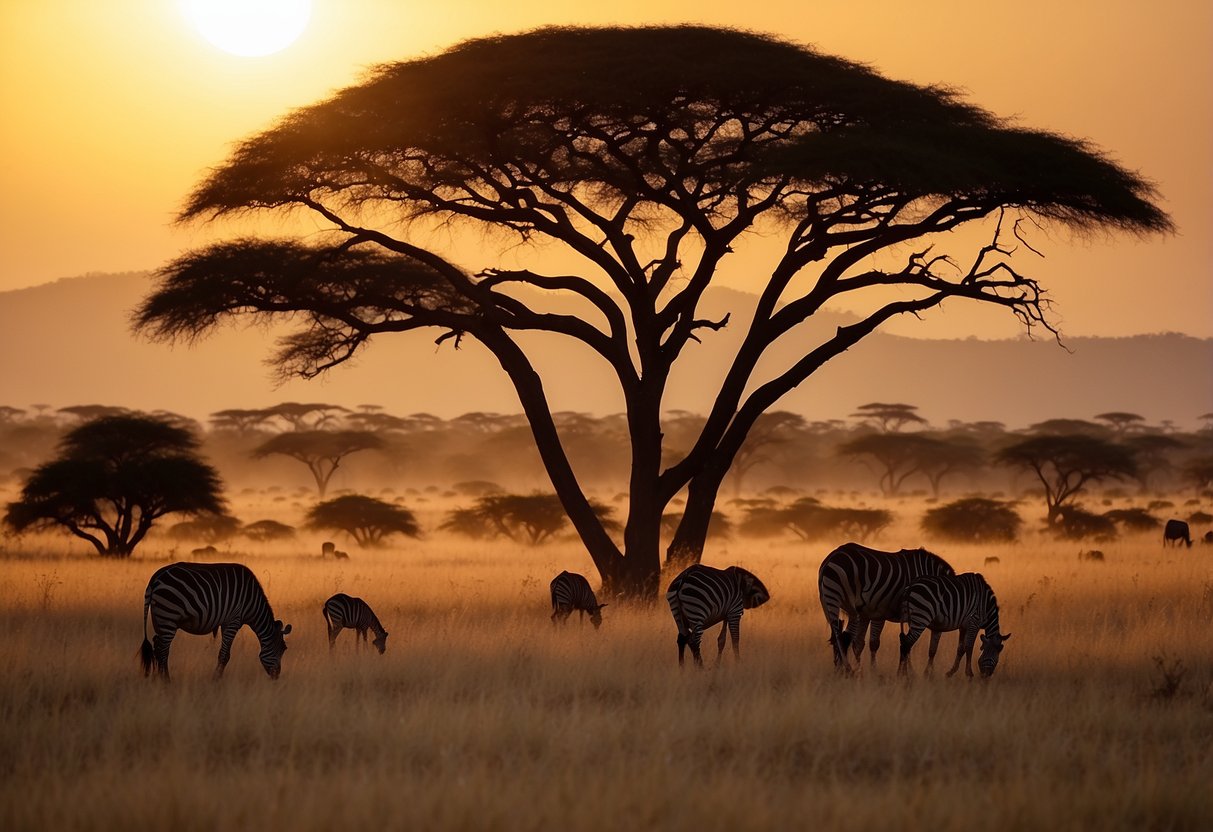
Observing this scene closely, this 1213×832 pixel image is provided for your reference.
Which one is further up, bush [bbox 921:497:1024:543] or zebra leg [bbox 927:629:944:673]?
bush [bbox 921:497:1024:543]

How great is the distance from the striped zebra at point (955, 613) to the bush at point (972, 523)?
23.4 meters

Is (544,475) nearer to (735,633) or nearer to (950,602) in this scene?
(735,633)

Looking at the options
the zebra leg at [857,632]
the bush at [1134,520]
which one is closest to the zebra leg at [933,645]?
the zebra leg at [857,632]

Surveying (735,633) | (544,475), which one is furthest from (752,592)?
(544,475)

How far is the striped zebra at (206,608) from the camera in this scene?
12266 millimetres

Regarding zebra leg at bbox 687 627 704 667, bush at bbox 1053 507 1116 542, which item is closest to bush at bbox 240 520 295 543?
bush at bbox 1053 507 1116 542

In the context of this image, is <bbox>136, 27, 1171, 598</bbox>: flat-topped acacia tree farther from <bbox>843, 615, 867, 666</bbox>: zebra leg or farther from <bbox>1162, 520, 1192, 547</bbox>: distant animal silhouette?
<bbox>1162, 520, 1192, 547</bbox>: distant animal silhouette

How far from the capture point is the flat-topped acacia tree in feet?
59.8

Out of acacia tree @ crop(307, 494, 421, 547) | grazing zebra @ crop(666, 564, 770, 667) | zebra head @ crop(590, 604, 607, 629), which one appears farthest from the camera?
acacia tree @ crop(307, 494, 421, 547)

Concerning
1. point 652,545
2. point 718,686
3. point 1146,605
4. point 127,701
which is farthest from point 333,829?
point 1146,605

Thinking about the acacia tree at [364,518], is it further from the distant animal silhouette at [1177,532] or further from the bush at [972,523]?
the distant animal silhouette at [1177,532]

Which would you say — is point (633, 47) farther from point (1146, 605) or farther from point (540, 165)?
point (1146, 605)

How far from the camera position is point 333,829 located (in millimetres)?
7594

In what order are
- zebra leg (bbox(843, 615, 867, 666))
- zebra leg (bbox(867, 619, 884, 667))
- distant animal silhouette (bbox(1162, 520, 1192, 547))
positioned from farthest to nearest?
1. distant animal silhouette (bbox(1162, 520, 1192, 547))
2. zebra leg (bbox(843, 615, 867, 666))
3. zebra leg (bbox(867, 619, 884, 667))
